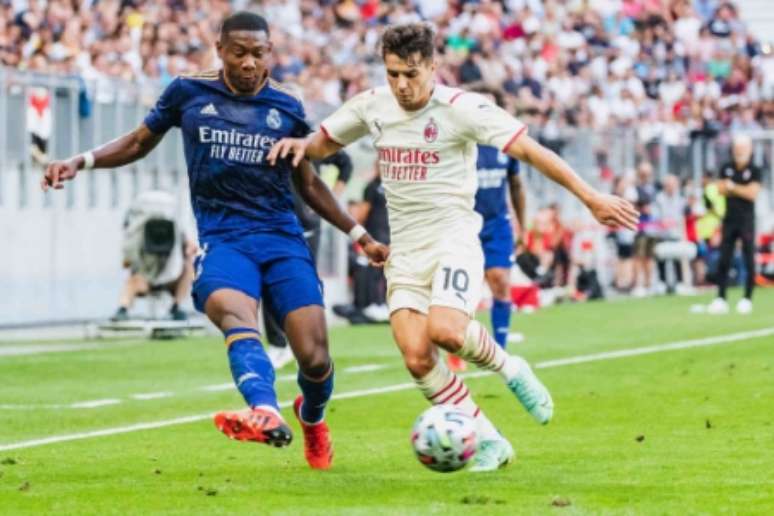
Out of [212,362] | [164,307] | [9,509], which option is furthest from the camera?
[164,307]

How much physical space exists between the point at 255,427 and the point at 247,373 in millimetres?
607

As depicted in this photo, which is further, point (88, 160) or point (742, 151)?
point (742, 151)

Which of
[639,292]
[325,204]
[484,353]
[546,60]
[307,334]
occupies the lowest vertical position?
[639,292]

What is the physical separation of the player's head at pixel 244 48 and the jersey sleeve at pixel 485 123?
943 mm

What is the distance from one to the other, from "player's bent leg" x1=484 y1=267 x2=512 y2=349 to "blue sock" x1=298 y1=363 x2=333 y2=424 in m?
6.78

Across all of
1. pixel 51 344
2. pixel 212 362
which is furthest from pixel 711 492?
pixel 51 344

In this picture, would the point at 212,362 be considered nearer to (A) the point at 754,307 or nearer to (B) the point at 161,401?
(B) the point at 161,401

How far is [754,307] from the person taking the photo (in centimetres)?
2694

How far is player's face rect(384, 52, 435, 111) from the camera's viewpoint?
384 inches

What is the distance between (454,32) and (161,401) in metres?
22.6

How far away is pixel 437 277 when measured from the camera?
33.0 feet

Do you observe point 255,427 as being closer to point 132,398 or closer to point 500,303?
point 132,398

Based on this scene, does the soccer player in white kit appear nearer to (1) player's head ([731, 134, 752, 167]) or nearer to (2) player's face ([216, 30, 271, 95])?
(2) player's face ([216, 30, 271, 95])

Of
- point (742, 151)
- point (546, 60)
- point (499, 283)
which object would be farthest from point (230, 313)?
point (546, 60)
